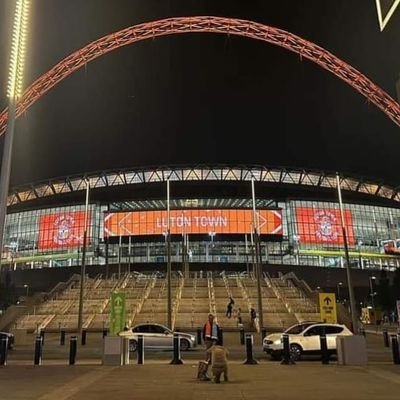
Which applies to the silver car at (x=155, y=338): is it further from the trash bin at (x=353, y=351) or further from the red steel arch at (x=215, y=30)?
the red steel arch at (x=215, y=30)

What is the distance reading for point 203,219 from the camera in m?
92.4

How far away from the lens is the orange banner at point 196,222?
91.2 metres

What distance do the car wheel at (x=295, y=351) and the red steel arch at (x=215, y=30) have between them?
40.3ft

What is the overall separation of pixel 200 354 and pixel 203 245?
69589 mm

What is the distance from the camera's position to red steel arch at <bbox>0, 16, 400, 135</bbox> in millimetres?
24666

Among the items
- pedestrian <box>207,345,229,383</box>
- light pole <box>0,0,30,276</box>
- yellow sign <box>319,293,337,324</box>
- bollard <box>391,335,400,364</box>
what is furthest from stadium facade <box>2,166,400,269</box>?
light pole <box>0,0,30,276</box>

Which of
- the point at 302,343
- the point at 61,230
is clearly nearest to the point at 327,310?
the point at 302,343

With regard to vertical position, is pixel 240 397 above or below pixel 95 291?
below

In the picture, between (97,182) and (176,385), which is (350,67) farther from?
(97,182)

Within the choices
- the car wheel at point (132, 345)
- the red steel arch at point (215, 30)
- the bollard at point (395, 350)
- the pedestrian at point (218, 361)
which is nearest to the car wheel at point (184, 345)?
the car wheel at point (132, 345)

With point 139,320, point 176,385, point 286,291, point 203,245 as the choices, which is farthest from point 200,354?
point 203,245

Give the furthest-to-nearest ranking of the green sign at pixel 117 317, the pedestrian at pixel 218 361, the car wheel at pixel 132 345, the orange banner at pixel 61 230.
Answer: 1. the orange banner at pixel 61 230
2. the car wheel at pixel 132 345
3. the green sign at pixel 117 317
4. the pedestrian at pixel 218 361

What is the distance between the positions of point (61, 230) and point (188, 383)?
9026cm

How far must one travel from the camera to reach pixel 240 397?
34.0ft
